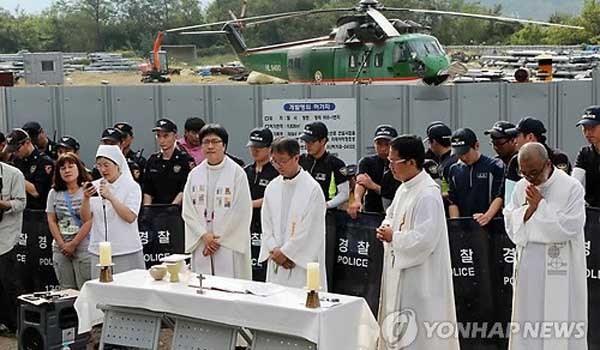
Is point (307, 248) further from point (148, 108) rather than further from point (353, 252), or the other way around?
point (148, 108)

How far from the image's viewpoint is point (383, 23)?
18.3 m

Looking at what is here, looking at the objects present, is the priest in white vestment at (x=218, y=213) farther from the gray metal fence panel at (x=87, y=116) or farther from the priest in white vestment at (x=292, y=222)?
the gray metal fence panel at (x=87, y=116)

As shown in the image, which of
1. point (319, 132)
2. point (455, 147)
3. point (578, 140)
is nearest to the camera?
point (455, 147)

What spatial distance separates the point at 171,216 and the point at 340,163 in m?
1.76

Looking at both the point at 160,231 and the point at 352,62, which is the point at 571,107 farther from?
the point at 352,62

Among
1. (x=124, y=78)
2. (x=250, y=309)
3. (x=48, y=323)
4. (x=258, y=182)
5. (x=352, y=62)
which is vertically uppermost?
(x=124, y=78)

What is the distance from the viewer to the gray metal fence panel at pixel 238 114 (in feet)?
39.2

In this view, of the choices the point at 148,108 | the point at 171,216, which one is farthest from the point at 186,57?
the point at 171,216

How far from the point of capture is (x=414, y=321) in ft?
19.7

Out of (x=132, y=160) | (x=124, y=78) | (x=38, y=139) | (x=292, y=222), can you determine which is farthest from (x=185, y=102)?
(x=124, y=78)

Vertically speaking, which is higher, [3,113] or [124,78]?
[124,78]

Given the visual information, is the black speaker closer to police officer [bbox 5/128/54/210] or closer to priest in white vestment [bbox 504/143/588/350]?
police officer [bbox 5/128/54/210]

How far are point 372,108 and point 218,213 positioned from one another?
4.81 m

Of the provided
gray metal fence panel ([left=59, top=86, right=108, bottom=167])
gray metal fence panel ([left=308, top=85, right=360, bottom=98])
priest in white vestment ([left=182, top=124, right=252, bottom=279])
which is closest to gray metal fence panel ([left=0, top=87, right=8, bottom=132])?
gray metal fence panel ([left=59, top=86, right=108, bottom=167])
